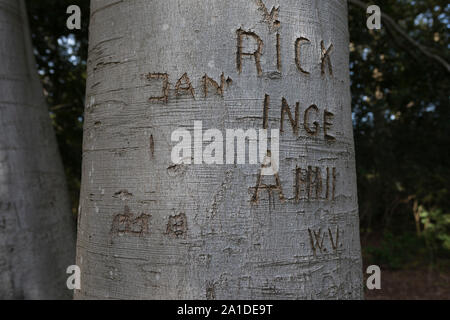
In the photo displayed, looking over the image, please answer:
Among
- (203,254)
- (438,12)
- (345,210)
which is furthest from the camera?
(438,12)

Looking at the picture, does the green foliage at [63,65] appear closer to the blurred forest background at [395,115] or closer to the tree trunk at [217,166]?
the blurred forest background at [395,115]

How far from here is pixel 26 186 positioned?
253cm

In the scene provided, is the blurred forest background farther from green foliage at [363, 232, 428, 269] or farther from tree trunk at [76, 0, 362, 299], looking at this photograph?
tree trunk at [76, 0, 362, 299]

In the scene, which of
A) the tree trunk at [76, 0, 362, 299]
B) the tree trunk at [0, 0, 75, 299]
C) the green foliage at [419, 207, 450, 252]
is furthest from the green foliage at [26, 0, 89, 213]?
the green foliage at [419, 207, 450, 252]

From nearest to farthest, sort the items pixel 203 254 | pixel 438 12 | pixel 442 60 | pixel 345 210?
pixel 203 254
pixel 345 210
pixel 442 60
pixel 438 12

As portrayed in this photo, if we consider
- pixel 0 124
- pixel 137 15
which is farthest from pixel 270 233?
pixel 0 124

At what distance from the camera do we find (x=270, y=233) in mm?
904

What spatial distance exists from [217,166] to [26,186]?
2068 mm

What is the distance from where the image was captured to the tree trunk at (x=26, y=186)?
2.45m

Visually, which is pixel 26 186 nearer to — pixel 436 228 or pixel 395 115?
pixel 395 115

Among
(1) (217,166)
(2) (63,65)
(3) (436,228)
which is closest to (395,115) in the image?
(3) (436,228)

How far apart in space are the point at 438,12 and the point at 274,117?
22.0ft

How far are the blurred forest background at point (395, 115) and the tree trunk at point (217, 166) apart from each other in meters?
4.14
